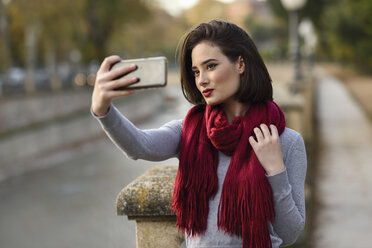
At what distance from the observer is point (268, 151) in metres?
1.73

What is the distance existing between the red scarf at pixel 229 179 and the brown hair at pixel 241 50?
61mm

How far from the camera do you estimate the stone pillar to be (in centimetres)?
227

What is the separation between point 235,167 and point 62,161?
21328mm

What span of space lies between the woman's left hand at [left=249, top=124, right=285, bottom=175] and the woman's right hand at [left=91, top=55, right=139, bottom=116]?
519 mm

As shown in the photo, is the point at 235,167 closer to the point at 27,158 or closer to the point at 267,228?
the point at 267,228

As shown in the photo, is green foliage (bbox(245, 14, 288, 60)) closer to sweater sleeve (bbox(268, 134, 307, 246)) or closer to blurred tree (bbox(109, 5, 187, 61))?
blurred tree (bbox(109, 5, 187, 61))

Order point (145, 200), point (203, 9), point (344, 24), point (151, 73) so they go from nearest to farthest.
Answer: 1. point (151, 73)
2. point (145, 200)
3. point (344, 24)
4. point (203, 9)

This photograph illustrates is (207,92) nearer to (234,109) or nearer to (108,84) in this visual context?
(234,109)

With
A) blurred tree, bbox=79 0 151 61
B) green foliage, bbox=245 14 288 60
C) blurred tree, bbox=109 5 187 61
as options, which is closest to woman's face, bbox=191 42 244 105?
blurred tree, bbox=79 0 151 61

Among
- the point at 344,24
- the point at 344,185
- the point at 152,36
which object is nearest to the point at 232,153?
the point at 344,185

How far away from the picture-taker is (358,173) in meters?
8.65

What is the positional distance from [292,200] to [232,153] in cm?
28

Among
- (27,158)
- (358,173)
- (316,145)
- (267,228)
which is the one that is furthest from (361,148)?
(27,158)

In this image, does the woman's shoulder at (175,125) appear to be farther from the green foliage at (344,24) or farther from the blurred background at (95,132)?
the green foliage at (344,24)
